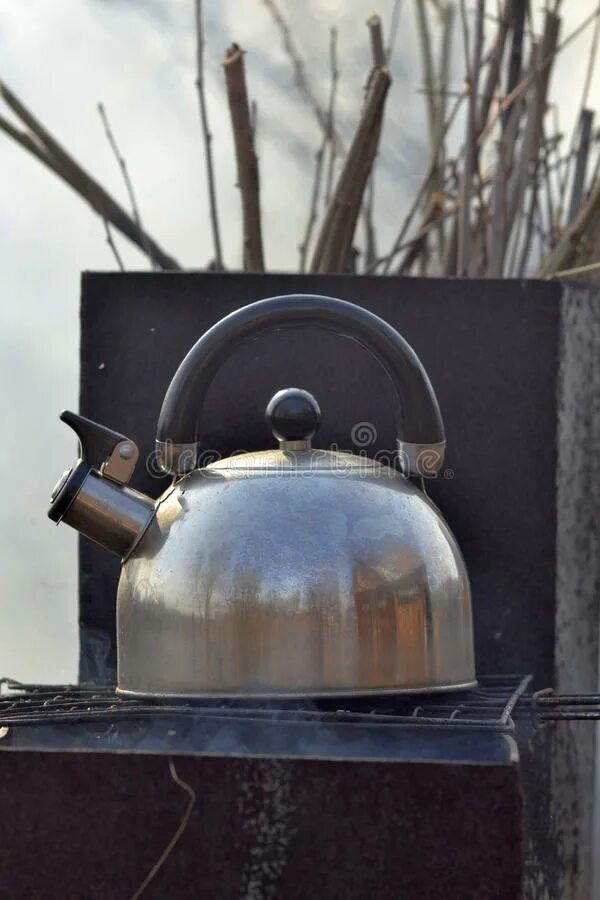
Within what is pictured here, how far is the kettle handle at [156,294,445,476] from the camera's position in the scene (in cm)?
135

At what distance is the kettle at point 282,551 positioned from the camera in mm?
1195

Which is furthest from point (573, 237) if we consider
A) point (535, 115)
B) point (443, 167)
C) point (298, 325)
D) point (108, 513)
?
point (108, 513)

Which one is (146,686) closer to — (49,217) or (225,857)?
(225,857)

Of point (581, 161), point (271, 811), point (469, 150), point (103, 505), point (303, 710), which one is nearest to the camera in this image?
point (271, 811)

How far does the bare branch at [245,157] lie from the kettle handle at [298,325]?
64cm

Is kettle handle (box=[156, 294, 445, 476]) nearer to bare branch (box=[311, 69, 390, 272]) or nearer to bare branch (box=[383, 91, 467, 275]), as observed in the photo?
bare branch (box=[311, 69, 390, 272])

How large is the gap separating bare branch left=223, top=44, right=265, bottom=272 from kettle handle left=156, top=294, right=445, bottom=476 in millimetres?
639

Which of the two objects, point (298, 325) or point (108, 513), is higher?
point (298, 325)

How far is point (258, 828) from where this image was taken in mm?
1063

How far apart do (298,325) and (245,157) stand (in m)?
0.67

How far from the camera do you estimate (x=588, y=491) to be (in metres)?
1.96

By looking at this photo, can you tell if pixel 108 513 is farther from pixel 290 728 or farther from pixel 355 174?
pixel 355 174

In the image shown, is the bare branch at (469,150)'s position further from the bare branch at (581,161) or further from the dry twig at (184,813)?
the dry twig at (184,813)

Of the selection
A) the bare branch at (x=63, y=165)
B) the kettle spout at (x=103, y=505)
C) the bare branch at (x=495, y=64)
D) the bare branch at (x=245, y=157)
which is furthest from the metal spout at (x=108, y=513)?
the bare branch at (x=495, y=64)
